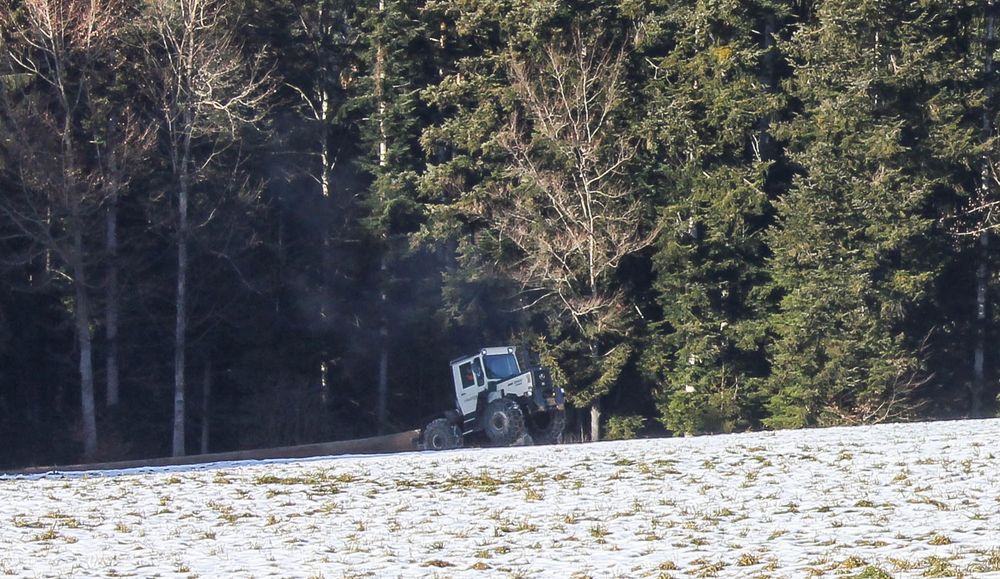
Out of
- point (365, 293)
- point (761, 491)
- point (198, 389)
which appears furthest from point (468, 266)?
point (761, 491)

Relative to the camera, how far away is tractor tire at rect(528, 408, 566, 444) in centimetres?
3062

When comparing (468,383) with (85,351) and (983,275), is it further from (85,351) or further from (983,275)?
(983,275)

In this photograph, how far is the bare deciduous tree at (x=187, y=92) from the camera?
3691cm

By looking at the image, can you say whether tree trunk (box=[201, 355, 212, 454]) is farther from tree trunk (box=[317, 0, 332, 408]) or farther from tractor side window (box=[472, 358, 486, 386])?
tractor side window (box=[472, 358, 486, 386])

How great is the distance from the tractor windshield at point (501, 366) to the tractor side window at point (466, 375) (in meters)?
0.44

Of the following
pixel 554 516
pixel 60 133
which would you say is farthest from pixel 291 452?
pixel 554 516

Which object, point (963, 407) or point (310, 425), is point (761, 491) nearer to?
point (963, 407)

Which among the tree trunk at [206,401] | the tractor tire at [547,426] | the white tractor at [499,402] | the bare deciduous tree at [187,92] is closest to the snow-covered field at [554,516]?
the white tractor at [499,402]

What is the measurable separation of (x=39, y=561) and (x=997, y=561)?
876cm

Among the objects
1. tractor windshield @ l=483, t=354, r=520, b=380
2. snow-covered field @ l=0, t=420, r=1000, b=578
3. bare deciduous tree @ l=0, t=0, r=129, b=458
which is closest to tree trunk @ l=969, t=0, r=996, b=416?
tractor windshield @ l=483, t=354, r=520, b=380

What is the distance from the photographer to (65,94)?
1462 inches

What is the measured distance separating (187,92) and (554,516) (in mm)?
26708

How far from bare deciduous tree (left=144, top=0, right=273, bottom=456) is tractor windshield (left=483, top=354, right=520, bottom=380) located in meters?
11.1

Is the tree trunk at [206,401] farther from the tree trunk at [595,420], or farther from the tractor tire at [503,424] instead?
the tractor tire at [503,424]
